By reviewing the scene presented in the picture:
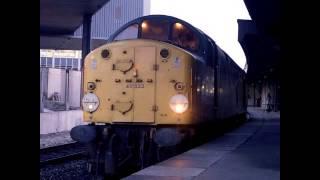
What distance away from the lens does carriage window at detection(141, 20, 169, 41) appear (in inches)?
427

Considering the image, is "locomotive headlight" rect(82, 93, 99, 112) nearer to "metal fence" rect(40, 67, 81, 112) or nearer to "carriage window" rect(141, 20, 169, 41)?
"carriage window" rect(141, 20, 169, 41)

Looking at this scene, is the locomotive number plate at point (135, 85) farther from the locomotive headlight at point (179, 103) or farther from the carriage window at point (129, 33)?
the carriage window at point (129, 33)

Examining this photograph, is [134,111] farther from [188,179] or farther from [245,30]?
[245,30]

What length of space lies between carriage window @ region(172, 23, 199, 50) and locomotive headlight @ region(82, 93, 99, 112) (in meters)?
2.19

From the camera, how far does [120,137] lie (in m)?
9.91

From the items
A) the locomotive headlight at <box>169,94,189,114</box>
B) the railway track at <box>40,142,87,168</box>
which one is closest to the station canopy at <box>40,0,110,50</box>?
the railway track at <box>40,142,87,168</box>

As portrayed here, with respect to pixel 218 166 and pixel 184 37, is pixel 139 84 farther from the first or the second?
pixel 218 166

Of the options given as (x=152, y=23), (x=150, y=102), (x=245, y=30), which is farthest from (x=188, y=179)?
(x=245, y=30)

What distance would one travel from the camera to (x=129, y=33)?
1123cm

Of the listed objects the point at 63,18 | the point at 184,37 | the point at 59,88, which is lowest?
the point at 59,88

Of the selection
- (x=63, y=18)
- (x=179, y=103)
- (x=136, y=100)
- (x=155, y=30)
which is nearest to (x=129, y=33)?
(x=155, y=30)

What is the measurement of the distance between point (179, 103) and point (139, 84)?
36.1 inches
